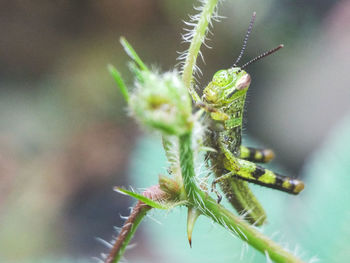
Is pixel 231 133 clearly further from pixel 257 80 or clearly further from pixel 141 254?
pixel 257 80

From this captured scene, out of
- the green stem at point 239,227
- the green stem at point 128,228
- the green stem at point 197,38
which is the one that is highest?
the green stem at point 197,38

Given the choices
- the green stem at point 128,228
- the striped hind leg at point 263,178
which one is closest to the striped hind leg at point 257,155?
the striped hind leg at point 263,178

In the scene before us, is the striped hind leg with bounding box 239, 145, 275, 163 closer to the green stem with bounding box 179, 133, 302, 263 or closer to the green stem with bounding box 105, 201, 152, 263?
the green stem with bounding box 179, 133, 302, 263

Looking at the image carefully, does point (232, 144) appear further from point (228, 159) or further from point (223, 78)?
point (223, 78)

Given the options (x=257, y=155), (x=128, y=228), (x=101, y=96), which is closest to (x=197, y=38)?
(x=128, y=228)

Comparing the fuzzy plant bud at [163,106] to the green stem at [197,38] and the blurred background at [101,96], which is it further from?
the blurred background at [101,96]
